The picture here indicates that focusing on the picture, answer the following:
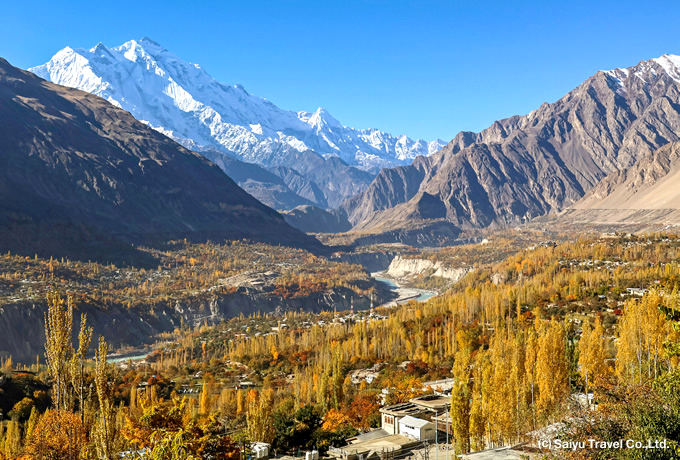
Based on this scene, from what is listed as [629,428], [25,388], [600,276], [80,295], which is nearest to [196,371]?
[25,388]

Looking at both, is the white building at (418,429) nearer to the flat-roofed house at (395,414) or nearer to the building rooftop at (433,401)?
the flat-roofed house at (395,414)

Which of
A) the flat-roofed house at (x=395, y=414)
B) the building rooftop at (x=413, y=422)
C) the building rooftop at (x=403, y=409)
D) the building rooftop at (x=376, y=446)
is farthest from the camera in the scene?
the building rooftop at (x=403, y=409)

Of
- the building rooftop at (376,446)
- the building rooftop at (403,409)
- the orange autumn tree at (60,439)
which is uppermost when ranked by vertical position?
the orange autumn tree at (60,439)

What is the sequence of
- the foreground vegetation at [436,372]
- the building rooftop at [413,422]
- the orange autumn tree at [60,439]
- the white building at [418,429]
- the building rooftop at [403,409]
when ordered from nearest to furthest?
1. the orange autumn tree at [60,439]
2. the foreground vegetation at [436,372]
3. the white building at [418,429]
4. the building rooftop at [413,422]
5. the building rooftop at [403,409]

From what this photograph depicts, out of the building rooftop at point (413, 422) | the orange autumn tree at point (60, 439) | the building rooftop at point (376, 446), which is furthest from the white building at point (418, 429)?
the orange autumn tree at point (60, 439)

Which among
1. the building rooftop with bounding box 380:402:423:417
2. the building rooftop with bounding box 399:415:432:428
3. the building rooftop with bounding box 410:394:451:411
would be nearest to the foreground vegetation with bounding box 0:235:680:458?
the building rooftop with bounding box 380:402:423:417

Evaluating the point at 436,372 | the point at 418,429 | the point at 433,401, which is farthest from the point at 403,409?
the point at 436,372

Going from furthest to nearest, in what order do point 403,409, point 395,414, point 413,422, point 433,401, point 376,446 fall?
point 433,401 → point 403,409 → point 395,414 → point 413,422 → point 376,446

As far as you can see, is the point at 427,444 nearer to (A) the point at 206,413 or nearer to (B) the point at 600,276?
(A) the point at 206,413

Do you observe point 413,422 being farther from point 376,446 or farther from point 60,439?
point 60,439
